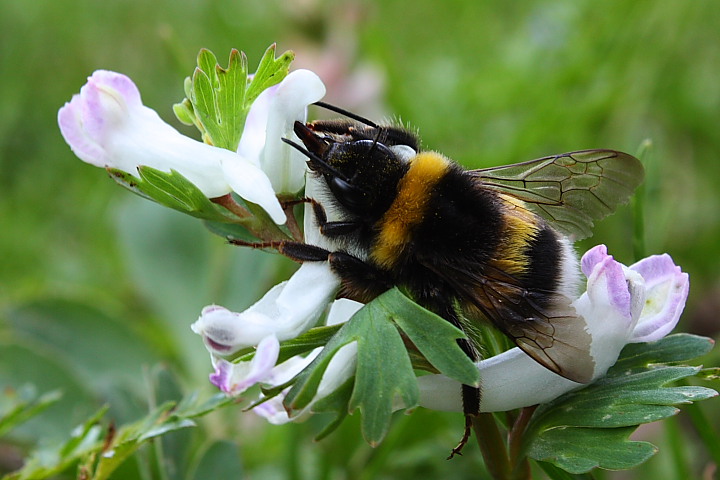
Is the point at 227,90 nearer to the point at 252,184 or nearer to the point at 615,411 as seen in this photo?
the point at 252,184

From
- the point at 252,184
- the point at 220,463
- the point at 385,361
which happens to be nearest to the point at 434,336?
the point at 385,361

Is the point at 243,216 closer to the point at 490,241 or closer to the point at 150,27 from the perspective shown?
the point at 490,241

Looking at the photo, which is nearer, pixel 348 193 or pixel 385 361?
pixel 385 361

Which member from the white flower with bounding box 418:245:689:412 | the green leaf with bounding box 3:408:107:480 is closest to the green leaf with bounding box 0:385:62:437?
the green leaf with bounding box 3:408:107:480

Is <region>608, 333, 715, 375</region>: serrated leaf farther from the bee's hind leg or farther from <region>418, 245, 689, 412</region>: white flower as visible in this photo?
the bee's hind leg

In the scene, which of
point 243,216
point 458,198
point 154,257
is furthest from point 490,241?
point 154,257

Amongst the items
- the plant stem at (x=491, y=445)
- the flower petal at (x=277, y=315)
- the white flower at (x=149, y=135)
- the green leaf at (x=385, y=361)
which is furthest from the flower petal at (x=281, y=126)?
the plant stem at (x=491, y=445)

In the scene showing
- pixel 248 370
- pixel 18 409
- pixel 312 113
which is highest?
pixel 312 113
